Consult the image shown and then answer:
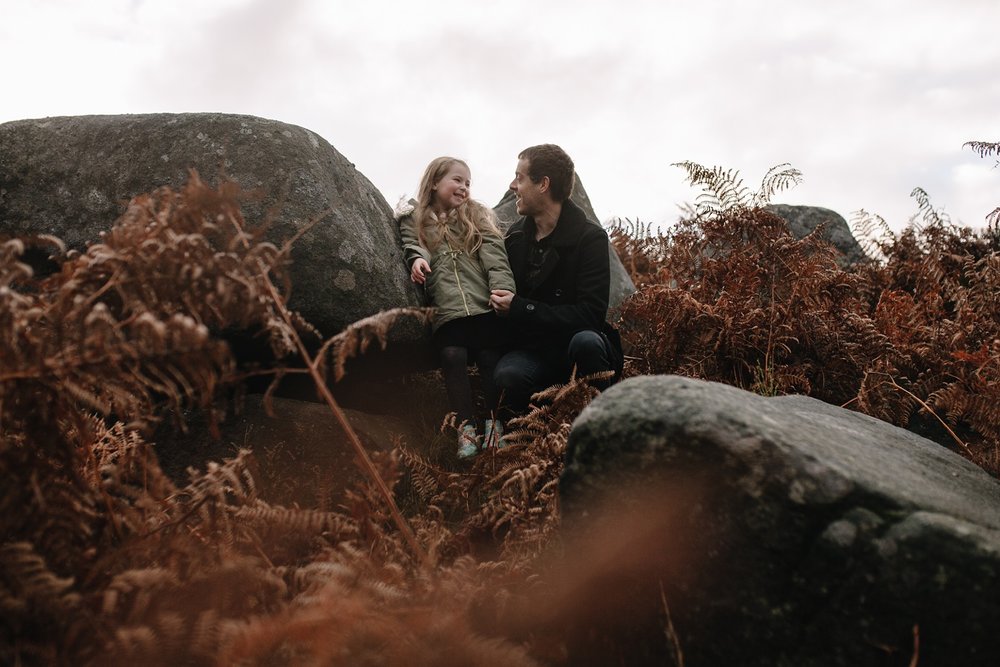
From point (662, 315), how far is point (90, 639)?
3995mm

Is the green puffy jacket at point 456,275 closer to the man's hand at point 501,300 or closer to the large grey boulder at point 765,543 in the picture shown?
the man's hand at point 501,300

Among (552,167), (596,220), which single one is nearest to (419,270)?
(552,167)

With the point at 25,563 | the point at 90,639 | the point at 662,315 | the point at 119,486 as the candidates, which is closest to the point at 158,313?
the point at 119,486

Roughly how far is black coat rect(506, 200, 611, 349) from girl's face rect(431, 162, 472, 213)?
0.54 meters

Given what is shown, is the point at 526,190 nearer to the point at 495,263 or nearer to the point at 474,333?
the point at 495,263

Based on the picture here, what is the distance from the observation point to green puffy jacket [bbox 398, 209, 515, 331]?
16.4 feet

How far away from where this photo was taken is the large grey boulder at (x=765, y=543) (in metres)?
1.93

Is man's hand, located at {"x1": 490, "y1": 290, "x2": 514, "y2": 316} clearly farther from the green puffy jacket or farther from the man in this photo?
the green puffy jacket

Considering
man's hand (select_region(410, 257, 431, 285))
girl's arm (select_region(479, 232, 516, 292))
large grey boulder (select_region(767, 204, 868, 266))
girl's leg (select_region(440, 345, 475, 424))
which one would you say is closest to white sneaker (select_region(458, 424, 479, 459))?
girl's leg (select_region(440, 345, 475, 424))

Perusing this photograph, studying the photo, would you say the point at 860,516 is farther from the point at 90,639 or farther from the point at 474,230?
the point at 474,230

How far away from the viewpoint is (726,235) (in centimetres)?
541

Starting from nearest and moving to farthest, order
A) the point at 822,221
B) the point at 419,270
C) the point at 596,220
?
the point at 419,270, the point at 596,220, the point at 822,221

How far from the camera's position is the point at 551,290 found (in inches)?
211

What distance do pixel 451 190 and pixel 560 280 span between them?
40.9 inches
